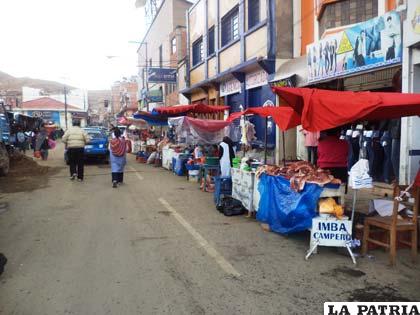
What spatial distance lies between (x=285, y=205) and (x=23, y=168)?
44.7ft

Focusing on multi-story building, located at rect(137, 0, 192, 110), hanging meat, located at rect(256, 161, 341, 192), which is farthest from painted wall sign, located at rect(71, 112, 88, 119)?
hanging meat, located at rect(256, 161, 341, 192)

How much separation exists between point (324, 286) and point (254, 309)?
1067 millimetres

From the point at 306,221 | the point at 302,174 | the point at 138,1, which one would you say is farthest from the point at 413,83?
the point at 138,1

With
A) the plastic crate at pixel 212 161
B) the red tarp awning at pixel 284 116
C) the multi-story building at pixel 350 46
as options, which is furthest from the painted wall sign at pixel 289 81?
the red tarp awning at pixel 284 116

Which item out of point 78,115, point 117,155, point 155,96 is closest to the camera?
point 117,155

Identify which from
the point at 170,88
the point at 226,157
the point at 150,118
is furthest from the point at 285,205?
the point at 170,88

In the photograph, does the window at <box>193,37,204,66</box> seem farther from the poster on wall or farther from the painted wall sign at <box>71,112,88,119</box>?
the painted wall sign at <box>71,112,88,119</box>

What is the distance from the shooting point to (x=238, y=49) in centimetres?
1867

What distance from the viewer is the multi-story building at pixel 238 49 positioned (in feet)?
50.1

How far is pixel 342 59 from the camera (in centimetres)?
1128

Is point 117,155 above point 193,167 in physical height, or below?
above

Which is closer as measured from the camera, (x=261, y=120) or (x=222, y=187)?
(x=222, y=187)

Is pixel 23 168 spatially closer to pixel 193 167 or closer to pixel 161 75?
pixel 193 167

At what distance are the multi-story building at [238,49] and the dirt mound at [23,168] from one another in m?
8.74
